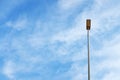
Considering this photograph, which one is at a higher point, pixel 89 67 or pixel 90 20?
pixel 90 20

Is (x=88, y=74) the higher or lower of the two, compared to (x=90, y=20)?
lower

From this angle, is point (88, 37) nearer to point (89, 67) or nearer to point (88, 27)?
point (88, 27)

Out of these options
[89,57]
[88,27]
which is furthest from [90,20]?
Answer: [89,57]

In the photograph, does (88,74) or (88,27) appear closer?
(88,74)

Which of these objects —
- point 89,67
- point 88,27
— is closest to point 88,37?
point 88,27

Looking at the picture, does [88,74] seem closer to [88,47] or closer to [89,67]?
[89,67]

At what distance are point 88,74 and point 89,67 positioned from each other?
0.83 meters

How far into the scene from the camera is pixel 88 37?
35500 mm

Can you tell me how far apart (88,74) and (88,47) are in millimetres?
3034

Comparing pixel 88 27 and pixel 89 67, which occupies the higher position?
pixel 88 27

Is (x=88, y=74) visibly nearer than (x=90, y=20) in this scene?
Yes

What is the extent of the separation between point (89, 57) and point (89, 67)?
3.67 ft

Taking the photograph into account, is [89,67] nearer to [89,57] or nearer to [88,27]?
[89,57]

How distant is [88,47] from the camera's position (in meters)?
35.1
